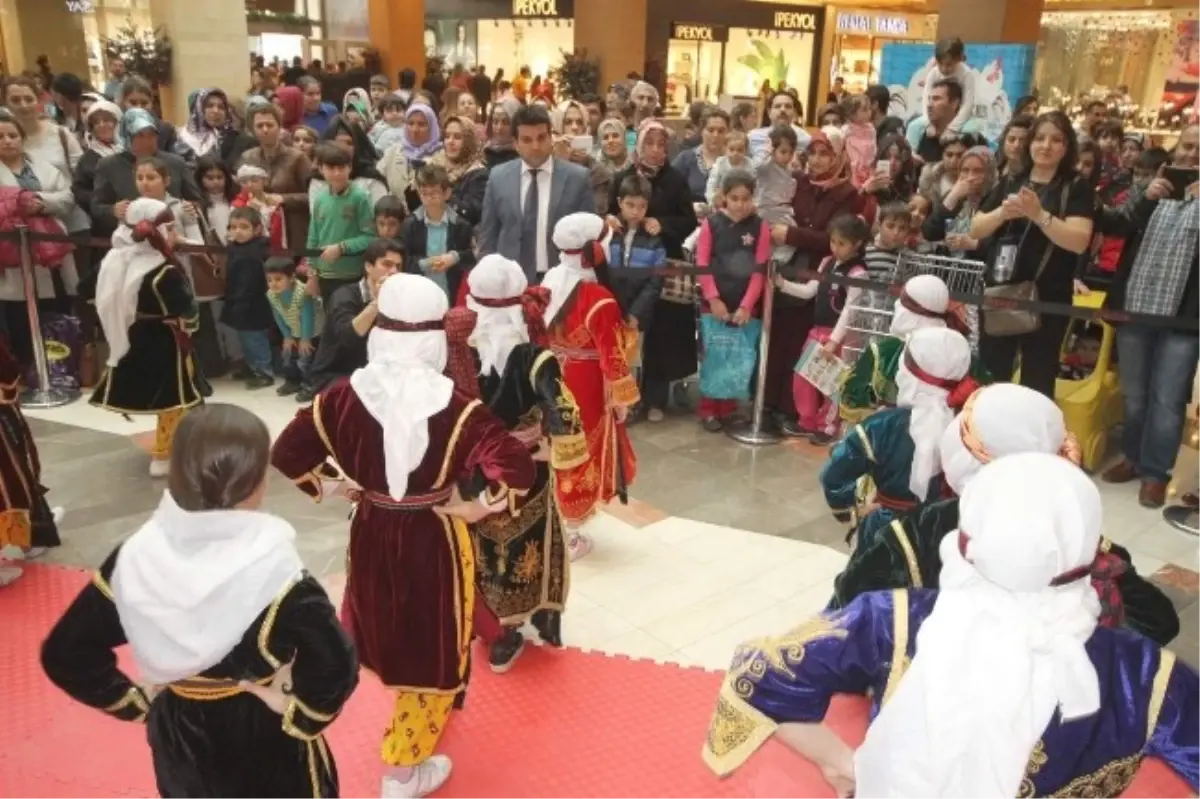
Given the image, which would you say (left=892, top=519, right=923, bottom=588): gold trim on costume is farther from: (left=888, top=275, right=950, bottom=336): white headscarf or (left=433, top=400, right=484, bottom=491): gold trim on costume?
(left=888, top=275, right=950, bottom=336): white headscarf

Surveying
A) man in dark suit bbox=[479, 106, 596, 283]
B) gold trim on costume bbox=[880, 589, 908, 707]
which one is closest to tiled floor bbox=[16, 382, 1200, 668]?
man in dark suit bbox=[479, 106, 596, 283]

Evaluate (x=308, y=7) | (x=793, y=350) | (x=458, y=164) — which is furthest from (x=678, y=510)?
(x=308, y=7)

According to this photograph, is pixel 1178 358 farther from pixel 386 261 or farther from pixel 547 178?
pixel 386 261

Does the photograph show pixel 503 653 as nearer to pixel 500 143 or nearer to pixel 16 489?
pixel 16 489

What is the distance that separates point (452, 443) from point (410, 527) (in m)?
0.26

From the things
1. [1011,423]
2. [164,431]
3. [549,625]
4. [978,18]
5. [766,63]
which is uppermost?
[978,18]

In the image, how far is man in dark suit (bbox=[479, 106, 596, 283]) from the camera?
16.5 ft

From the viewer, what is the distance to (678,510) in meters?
4.97

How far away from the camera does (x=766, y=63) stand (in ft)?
64.4

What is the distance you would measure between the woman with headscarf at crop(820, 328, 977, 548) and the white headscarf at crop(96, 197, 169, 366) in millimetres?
3446

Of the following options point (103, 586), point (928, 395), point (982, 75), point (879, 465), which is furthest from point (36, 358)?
point (982, 75)

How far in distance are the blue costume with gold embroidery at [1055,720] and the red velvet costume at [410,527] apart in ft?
3.58

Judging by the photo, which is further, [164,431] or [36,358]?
[36,358]

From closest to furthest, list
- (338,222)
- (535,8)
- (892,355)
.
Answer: (892,355) < (338,222) < (535,8)
